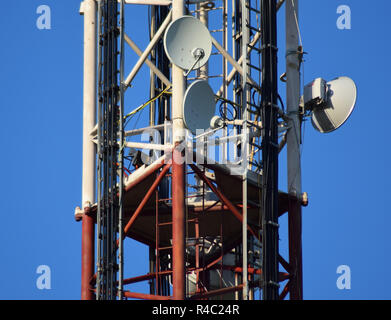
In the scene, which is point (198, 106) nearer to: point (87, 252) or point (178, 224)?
point (178, 224)

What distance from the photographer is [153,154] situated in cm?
7494

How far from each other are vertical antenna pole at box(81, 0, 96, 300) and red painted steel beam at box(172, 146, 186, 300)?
5.95 meters

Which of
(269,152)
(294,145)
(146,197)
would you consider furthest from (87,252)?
(294,145)

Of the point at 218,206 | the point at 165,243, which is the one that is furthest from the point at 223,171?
the point at 165,243

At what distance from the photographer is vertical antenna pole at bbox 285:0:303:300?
71.8 metres

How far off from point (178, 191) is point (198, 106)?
342 cm

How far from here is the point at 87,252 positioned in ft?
237

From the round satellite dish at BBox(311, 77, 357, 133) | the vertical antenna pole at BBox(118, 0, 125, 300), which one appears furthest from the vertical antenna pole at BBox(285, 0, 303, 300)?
the vertical antenna pole at BBox(118, 0, 125, 300)

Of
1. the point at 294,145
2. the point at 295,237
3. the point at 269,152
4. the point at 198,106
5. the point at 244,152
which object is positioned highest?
the point at 198,106

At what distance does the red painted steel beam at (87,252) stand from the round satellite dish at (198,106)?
7049mm

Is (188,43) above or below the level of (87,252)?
above

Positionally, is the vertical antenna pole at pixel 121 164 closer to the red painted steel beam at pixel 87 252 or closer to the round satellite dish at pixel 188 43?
the round satellite dish at pixel 188 43

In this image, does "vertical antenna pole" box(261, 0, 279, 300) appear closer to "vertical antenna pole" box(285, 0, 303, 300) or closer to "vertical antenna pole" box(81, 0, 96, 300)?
"vertical antenna pole" box(285, 0, 303, 300)
